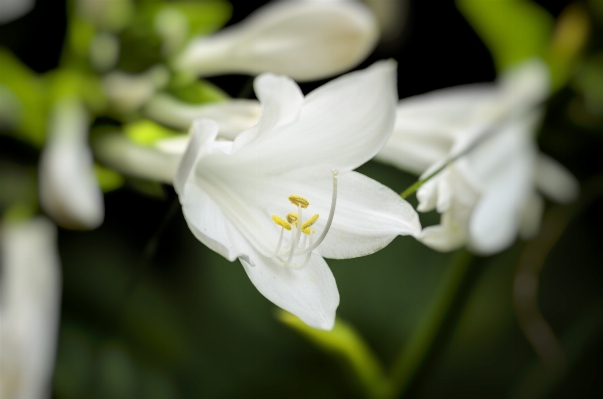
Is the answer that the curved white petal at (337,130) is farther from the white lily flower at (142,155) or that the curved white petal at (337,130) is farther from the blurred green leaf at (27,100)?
the blurred green leaf at (27,100)

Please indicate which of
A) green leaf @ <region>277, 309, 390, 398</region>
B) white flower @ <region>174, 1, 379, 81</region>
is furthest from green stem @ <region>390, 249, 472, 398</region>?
white flower @ <region>174, 1, 379, 81</region>

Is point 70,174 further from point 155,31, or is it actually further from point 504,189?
point 504,189

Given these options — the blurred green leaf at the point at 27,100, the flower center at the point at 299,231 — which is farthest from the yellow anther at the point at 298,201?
the blurred green leaf at the point at 27,100

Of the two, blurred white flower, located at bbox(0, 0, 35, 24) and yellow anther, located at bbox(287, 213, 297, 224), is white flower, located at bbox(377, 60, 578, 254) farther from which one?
blurred white flower, located at bbox(0, 0, 35, 24)

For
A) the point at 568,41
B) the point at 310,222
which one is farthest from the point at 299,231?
the point at 568,41

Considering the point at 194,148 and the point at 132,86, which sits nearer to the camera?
the point at 194,148

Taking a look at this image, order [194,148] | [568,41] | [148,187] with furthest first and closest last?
[568,41] < [148,187] < [194,148]

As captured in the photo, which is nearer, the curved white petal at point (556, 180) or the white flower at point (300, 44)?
the white flower at point (300, 44)
